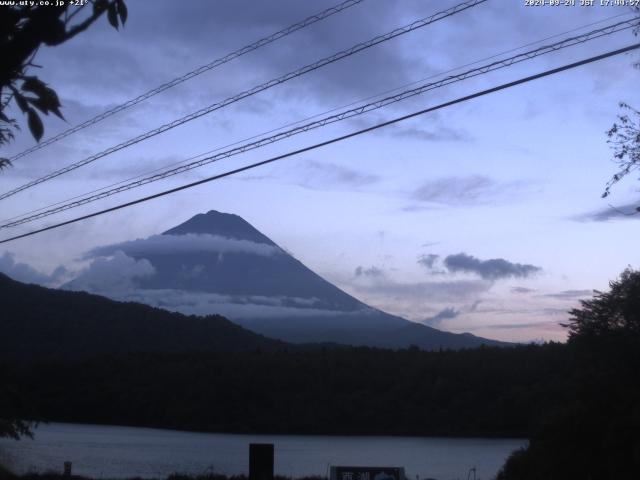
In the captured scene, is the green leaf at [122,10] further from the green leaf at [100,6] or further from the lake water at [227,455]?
the lake water at [227,455]

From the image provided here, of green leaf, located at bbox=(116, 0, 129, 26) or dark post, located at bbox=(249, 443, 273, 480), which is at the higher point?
green leaf, located at bbox=(116, 0, 129, 26)

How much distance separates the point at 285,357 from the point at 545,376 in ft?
95.5

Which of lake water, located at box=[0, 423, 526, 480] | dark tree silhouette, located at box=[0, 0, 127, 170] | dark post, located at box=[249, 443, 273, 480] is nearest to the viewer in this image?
dark tree silhouette, located at box=[0, 0, 127, 170]

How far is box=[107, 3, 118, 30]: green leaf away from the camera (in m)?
3.76

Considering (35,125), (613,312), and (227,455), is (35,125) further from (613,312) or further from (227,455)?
(227,455)

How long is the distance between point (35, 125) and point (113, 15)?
660mm

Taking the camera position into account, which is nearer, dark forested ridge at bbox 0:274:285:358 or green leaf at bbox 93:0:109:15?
green leaf at bbox 93:0:109:15

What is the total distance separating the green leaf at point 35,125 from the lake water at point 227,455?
21.1 meters

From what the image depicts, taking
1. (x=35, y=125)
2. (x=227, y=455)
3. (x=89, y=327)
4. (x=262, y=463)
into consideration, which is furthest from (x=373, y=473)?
(x=89, y=327)

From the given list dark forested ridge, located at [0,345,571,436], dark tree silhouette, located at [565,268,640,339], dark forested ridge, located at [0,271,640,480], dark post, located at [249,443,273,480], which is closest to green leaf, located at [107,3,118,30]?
dark post, located at [249,443,273,480]

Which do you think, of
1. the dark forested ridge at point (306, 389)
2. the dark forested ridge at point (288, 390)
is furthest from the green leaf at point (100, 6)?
the dark forested ridge at point (288, 390)

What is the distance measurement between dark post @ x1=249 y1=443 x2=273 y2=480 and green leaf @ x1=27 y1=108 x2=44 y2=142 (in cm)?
888

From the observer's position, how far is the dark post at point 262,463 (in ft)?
38.5

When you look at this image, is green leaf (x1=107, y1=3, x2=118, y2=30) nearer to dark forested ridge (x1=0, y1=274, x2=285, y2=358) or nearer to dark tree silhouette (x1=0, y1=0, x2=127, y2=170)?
dark tree silhouette (x1=0, y1=0, x2=127, y2=170)
